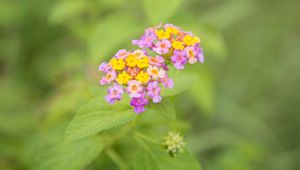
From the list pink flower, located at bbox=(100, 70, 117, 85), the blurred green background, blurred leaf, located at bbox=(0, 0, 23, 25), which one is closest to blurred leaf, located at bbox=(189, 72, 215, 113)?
the blurred green background

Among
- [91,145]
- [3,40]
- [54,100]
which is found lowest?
[91,145]

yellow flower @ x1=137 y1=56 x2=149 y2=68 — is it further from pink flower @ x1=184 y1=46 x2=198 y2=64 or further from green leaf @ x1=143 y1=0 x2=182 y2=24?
green leaf @ x1=143 y1=0 x2=182 y2=24

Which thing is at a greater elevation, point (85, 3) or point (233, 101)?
point (233, 101)

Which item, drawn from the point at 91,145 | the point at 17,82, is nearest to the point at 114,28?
the point at 91,145

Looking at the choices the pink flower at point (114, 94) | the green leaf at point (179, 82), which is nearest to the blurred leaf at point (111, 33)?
the green leaf at point (179, 82)

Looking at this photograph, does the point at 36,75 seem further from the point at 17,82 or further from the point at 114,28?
the point at 114,28

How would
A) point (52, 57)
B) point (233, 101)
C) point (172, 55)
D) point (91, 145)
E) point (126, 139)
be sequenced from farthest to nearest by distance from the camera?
1. point (52, 57)
2. point (233, 101)
3. point (126, 139)
4. point (91, 145)
5. point (172, 55)

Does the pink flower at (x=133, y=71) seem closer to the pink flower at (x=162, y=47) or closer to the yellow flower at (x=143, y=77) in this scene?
the yellow flower at (x=143, y=77)
